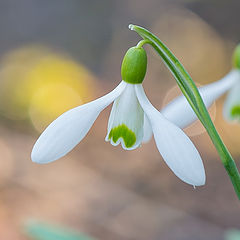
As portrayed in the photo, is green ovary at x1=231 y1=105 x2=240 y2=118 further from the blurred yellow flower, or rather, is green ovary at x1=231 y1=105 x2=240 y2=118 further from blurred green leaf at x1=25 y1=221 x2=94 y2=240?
the blurred yellow flower

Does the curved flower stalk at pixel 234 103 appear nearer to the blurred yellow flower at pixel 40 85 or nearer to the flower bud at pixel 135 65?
the flower bud at pixel 135 65

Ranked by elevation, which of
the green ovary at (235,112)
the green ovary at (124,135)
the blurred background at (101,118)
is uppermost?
the blurred background at (101,118)

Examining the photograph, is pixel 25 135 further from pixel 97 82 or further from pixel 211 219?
pixel 211 219

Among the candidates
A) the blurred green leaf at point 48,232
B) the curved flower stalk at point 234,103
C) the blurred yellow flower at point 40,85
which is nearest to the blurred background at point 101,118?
the blurred yellow flower at point 40,85

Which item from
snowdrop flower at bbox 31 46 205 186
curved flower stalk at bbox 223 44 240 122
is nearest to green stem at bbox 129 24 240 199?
snowdrop flower at bbox 31 46 205 186

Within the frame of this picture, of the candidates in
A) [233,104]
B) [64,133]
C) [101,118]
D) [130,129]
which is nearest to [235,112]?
[233,104]

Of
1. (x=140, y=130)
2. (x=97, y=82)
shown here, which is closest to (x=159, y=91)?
(x=97, y=82)

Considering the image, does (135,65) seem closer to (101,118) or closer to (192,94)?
(192,94)
